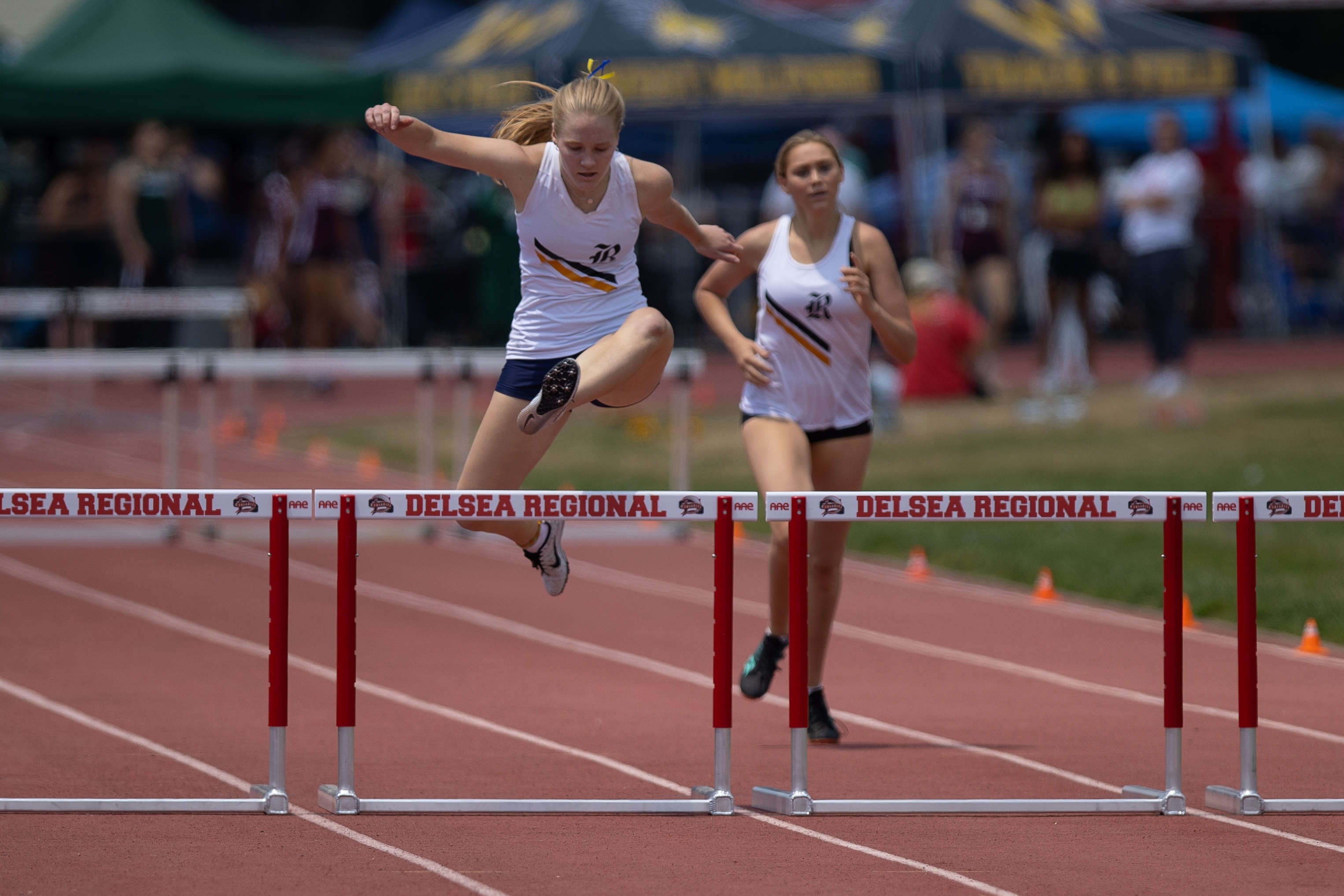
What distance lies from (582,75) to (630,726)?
254 centimetres

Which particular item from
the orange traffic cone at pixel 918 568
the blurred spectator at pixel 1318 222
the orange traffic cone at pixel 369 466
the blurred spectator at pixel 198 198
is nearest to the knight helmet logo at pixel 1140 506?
the orange traffic cone at pixel 918 568

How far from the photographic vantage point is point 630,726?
286 inches

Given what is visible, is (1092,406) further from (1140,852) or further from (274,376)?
(1140,852)

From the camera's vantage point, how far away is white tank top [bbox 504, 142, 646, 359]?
19.8 ft

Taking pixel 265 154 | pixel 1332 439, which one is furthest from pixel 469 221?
pixel 1332 439

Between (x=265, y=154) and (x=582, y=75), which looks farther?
(x=265, y=154)

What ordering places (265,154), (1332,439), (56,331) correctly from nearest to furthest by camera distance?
(1332,439), (56,331), (265,154)

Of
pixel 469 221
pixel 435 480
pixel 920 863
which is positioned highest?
pixel 469 221

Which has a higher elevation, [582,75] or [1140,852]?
[582,75]

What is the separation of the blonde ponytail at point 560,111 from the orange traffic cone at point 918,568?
540cm

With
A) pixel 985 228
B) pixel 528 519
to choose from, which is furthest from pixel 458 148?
pixel 985 228

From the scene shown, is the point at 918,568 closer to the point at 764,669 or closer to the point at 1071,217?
the point at 764,669

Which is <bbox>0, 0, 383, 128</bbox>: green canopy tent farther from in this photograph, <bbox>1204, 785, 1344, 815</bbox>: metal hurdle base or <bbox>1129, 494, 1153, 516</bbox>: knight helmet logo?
<bbox>1204, 785, 1344, 815</bbox>: metal hurdle base

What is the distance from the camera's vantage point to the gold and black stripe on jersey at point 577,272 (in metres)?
6.13
